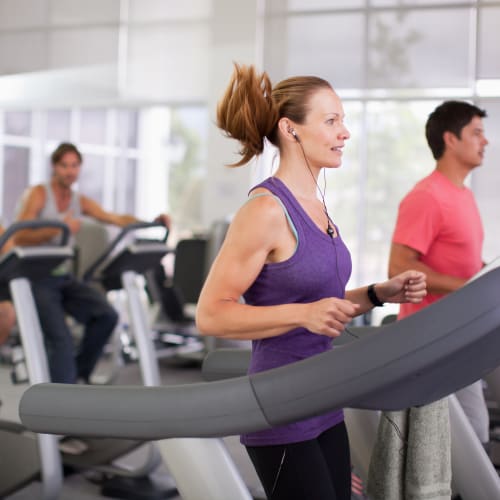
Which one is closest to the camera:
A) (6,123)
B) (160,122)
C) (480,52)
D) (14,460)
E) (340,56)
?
(14,460)

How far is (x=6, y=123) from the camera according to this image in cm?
933

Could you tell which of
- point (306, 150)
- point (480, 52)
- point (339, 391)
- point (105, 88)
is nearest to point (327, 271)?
point (306, 150)

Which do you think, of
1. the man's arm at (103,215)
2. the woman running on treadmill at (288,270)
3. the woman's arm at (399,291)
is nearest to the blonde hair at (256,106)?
the woman running on treadmill at (288,270)

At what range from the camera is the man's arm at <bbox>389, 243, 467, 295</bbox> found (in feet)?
7.56

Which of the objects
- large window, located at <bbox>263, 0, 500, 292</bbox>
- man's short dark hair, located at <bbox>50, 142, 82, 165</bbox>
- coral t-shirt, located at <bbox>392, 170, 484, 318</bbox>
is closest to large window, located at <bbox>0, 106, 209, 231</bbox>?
large window, located at <bbox>263, 0, 500, 292</bbox>

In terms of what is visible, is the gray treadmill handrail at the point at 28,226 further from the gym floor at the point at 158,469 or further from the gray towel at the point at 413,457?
the gray towel at the point at 413,457

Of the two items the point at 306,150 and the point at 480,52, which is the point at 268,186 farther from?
the point at 480,52

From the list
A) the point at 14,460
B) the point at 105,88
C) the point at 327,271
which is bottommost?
the point at 14,460

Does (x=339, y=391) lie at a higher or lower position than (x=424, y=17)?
lower

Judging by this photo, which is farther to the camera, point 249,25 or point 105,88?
point 105,88

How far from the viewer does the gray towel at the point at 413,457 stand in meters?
1.44

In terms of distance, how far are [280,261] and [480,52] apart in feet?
22.4

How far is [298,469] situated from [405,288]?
1.14 feet

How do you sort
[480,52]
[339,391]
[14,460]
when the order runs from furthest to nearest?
[480,52] → [14,460] → [339,391]
